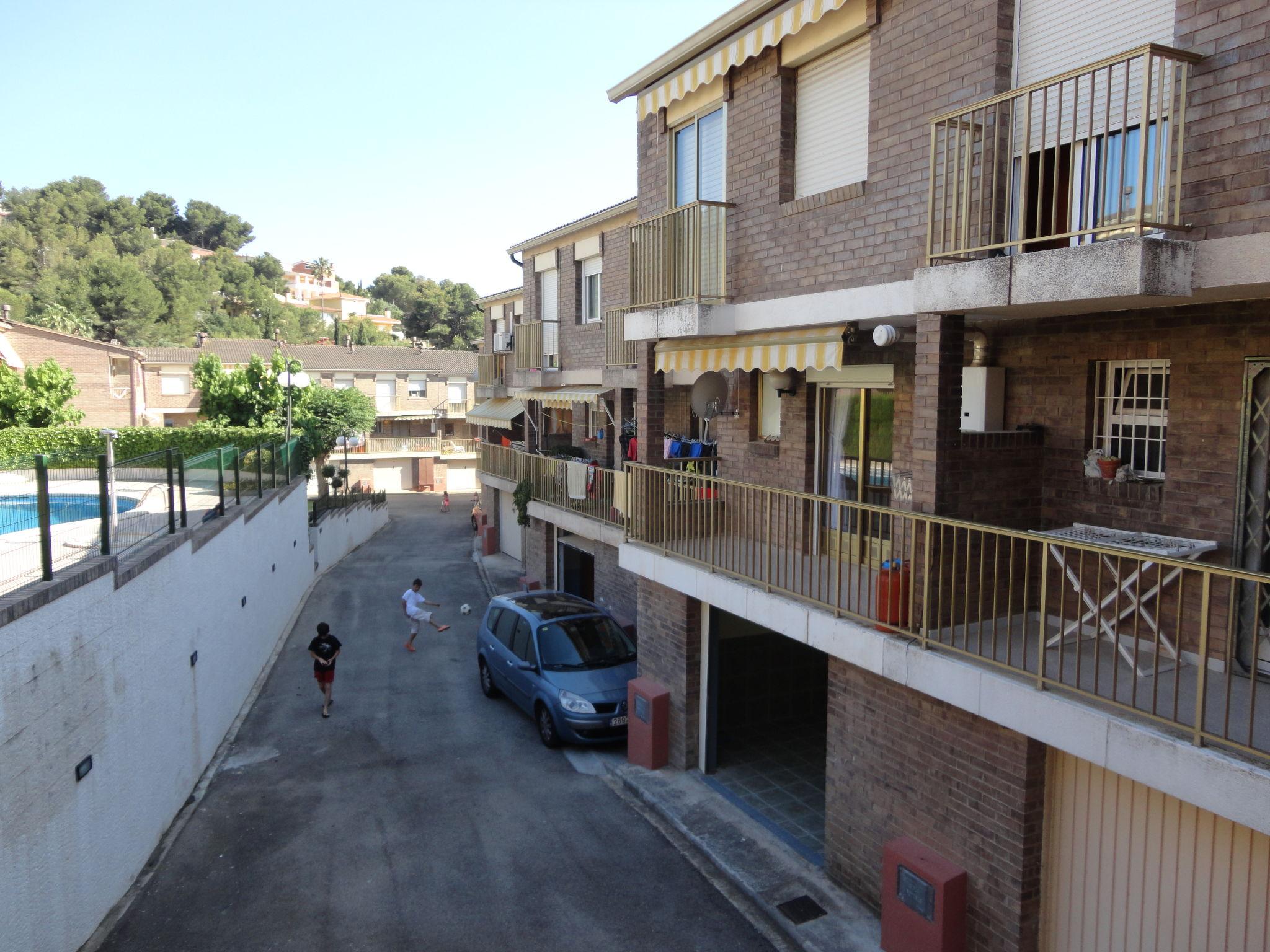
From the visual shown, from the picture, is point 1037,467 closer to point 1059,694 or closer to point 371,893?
point 1059,694

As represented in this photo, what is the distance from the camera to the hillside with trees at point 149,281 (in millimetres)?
64750

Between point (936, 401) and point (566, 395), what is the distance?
39.8 feet

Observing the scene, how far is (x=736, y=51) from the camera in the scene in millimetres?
9141

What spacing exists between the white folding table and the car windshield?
23.1ft

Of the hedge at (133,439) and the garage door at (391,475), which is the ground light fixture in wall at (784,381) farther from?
the garage door at (391,475)

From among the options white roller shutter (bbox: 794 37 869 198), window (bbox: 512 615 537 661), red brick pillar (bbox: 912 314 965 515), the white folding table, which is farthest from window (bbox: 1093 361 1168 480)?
window (bbox: 512 615 537 661)

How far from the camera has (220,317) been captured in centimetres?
7512

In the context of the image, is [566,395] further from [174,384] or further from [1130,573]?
[174,384]

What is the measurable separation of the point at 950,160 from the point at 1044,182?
743 millimetres

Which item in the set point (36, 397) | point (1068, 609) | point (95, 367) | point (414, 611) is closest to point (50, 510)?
point (1068, 609)

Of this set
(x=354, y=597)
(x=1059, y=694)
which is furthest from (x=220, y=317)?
(x=1059, y=694)

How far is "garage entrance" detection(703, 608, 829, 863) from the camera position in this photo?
10.0m

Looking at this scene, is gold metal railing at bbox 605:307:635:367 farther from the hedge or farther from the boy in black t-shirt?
the hedge

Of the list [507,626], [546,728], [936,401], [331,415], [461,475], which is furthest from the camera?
[461,475]
